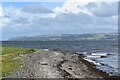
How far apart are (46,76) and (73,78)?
4.17 metres

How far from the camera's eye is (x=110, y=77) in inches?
2040

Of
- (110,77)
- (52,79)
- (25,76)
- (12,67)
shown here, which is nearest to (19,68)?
(12,67)

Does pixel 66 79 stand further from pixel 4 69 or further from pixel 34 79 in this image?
pixel 4 69

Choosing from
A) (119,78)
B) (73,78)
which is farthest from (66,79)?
(119,78)

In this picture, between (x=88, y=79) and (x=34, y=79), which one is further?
(x=88, y=79)

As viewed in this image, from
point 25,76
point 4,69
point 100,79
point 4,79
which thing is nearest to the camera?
point 4,79

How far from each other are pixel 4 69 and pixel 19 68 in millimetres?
3509

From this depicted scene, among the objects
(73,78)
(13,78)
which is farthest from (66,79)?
(13,78)

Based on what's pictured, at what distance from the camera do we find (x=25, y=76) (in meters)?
45.5

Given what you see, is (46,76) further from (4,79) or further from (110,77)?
(110,77)

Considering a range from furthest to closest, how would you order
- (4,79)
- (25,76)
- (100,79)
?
(100,79) → (25,76) → (4,79)

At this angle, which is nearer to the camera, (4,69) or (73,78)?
(73,78)

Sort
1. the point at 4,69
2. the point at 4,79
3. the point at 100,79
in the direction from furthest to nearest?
the point at 4,69 → the point at 100,79 → the point at 4,79

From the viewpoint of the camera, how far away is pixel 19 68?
54.4 meters
